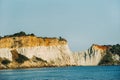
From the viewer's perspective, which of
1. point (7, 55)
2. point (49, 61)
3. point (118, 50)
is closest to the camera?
point (7, 55)

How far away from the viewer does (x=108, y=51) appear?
193 meters

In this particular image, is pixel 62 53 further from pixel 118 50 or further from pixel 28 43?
pixel 118 50

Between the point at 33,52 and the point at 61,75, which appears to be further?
the point at 33,52

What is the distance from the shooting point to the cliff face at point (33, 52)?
135 meters

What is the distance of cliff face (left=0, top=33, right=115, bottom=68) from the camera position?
443 ft

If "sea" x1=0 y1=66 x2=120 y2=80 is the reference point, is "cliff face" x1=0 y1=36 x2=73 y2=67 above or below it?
above

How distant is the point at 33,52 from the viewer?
139125mm

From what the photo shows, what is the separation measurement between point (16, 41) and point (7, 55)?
26.4 ft

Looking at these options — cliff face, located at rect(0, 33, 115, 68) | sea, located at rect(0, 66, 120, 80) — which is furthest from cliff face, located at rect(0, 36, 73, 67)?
sea, located at rect(0, 66, 120, 80)

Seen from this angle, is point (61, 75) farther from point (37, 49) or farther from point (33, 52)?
point (37, 49)

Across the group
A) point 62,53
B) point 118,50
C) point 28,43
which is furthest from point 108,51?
point 28,43

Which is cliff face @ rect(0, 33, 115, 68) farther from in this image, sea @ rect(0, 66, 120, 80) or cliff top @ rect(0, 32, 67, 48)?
sea @ rect(0, 66, 120, 80)

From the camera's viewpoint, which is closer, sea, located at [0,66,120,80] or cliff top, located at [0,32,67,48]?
sea, located at [0,66,120,80]

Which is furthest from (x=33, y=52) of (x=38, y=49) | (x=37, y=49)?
(x=38, y=49)
